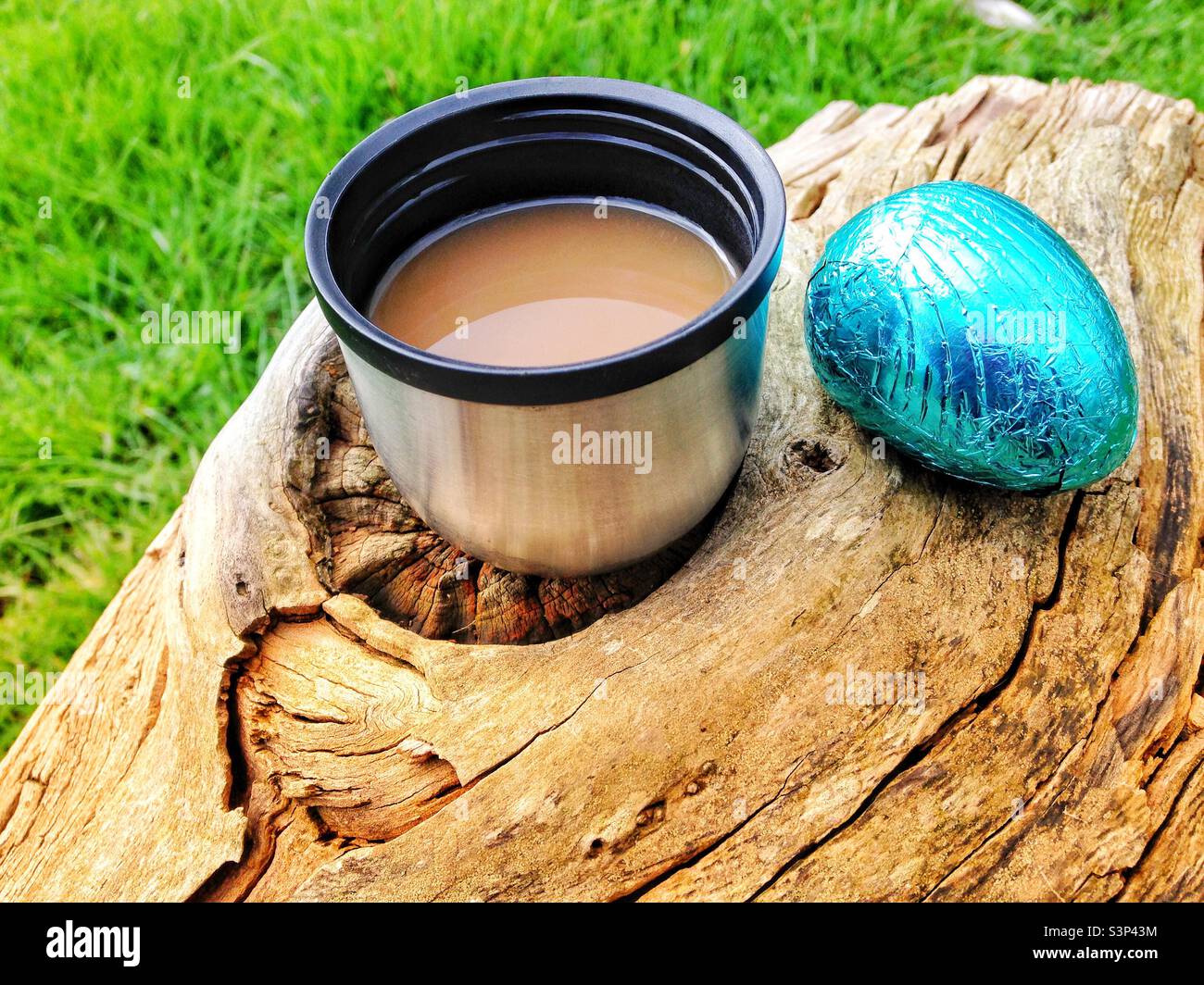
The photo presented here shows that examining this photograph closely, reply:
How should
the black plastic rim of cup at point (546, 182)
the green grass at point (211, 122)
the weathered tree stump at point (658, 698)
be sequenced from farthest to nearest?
the green grass at point (211, 122), the weathered tree stump at point (658, 698), the black plastic rim of cup at point (546, 182)

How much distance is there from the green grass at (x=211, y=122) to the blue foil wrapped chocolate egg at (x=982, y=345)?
5.34ft

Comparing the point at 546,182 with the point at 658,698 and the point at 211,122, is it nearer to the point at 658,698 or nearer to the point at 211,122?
the point at 658,698

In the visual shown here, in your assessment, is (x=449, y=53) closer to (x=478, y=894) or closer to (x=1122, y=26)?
(x=1122, y=26)

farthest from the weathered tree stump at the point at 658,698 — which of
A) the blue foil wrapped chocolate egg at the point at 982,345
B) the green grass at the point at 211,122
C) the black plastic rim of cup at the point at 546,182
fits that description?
the green grass at the point at 211,122

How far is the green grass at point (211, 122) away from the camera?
8.79ft

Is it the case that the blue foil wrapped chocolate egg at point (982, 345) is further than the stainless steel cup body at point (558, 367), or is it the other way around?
the blue foil wrapped chocolate egg at point (982, 345)

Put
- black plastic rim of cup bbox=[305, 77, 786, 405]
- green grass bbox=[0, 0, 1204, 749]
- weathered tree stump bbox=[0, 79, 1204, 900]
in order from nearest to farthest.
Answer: black plastic rim of cup bbox=[305, 77, 786, 405] < weathered tree stump bbox=[0, 79, 1204, 900] < green grass bbox=[0, 0, 1204, 749]

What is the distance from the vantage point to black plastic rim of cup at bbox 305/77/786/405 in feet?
4.23

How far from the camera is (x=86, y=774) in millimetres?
1657

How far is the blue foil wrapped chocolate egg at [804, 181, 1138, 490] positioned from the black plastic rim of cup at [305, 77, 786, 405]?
219 mm

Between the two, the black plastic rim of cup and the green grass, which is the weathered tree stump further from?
the green grass

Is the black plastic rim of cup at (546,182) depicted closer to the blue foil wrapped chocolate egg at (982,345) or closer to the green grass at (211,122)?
the blue foil wrapped chocolate egg at (982,345)

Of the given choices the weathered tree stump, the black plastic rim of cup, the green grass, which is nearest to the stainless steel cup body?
the black plastic rim of cup

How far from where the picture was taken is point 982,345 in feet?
4.95
